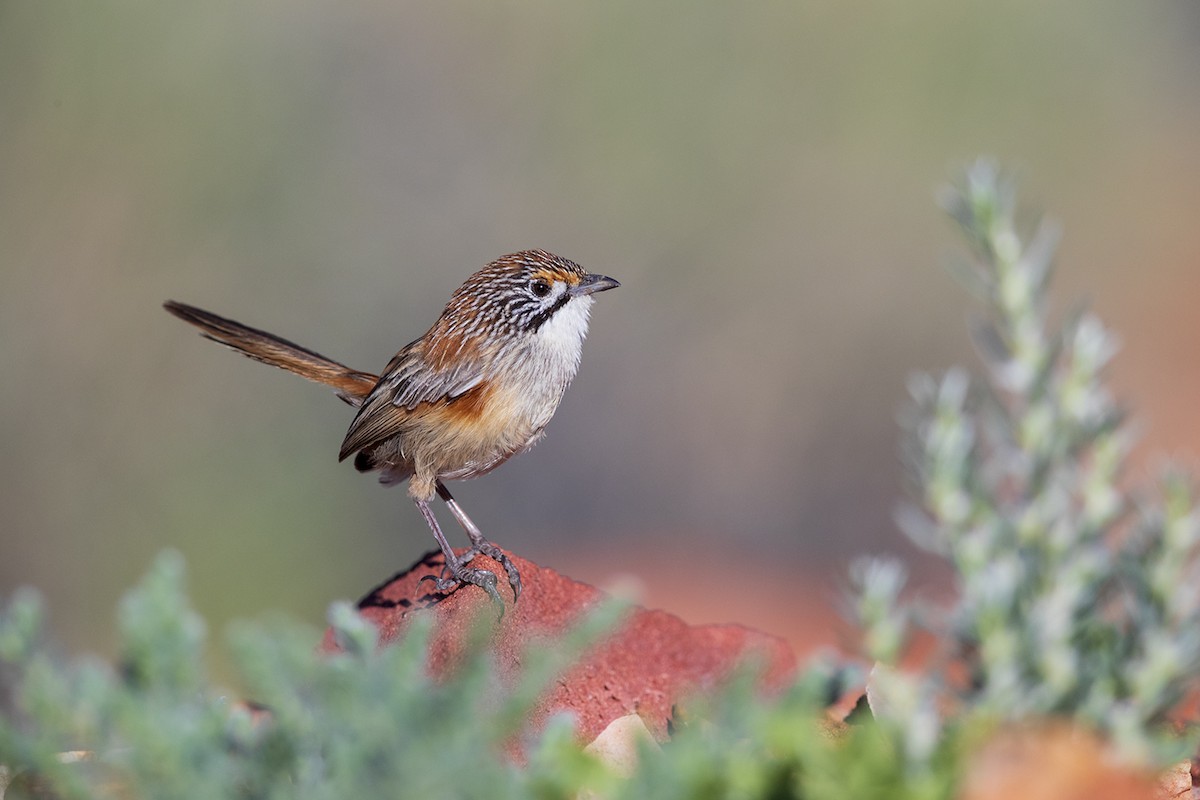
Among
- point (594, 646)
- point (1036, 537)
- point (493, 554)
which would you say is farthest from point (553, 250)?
point (1036, 537)

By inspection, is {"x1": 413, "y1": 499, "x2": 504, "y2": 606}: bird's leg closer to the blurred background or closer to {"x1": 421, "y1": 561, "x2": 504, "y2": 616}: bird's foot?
{"x1": 421, "y1": 561, "x2": 504, "y2": 616}: bird's foot

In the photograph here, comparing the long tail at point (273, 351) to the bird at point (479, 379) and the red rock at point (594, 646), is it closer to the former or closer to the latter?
the bird at point (479, 379)

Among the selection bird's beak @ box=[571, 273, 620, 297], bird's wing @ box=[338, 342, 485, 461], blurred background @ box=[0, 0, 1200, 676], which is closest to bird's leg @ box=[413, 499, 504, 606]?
bird's wing @ box=[338, 342, 485, 461]

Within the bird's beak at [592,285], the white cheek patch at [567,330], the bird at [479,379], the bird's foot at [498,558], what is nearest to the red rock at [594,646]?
the bird's foot at [498,558]

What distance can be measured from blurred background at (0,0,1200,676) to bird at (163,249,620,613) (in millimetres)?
4777

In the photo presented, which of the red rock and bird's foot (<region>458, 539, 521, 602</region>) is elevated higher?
bird's foot (<region>458, 539, 521, 602</region>)

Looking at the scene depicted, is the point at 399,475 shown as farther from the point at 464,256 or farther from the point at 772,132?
the point at 772,132

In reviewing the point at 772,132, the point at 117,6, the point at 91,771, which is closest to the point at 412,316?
the point at 117,6

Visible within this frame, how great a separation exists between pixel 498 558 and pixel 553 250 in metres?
10.9

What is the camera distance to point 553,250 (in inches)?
574

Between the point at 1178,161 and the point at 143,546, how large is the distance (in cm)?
1494

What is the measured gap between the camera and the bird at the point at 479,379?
16.6ft

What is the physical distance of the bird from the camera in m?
5.05

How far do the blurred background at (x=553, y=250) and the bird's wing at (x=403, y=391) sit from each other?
478 centimetres
